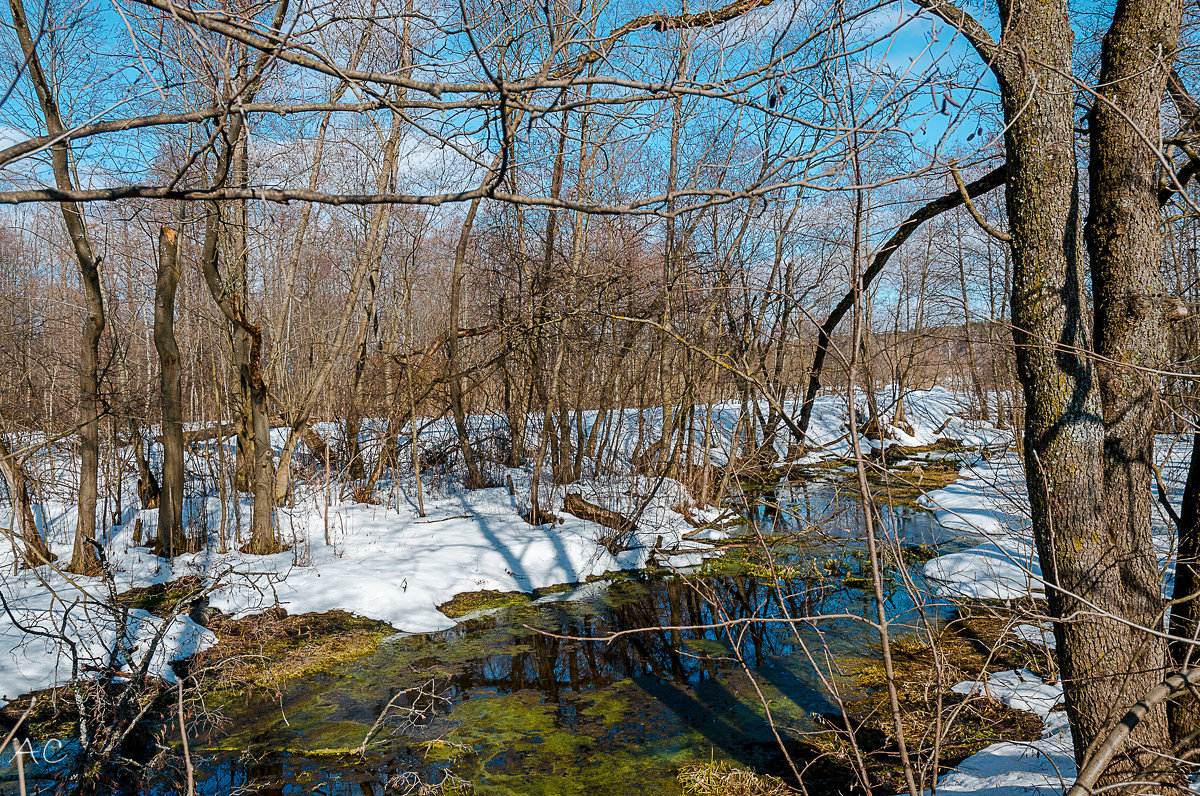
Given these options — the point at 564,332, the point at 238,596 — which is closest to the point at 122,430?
the point at 238,596

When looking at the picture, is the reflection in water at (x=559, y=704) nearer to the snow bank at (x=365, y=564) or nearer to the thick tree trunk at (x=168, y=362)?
the snow bank at (x=365, y=564)

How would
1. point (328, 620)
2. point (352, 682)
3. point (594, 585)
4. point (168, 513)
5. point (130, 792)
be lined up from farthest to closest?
point (594, 585) < point (168, 513) < point (328, 620) < point (352, 682) < point (130, 792)

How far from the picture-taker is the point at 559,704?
6305 millimetres

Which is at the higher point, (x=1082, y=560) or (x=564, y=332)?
(x=564, y=332)

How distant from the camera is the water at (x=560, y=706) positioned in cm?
509

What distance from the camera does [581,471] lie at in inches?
544

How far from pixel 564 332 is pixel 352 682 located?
6.22m

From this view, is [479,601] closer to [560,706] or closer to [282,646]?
[282,646]

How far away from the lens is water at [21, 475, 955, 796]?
509 centimetres

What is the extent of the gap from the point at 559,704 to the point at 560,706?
44 millimetres

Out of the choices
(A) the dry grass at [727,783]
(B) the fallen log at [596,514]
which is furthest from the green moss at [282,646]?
(B) the fallen log at [596,514]

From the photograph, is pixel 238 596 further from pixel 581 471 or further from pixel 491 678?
pixel 581 471

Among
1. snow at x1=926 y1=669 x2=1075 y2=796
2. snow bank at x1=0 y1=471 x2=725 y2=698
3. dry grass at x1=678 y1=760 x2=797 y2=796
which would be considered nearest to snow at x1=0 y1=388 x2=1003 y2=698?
snow bank at x1=0 y1=471 x2=725 y2=698

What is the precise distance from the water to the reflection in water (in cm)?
2
